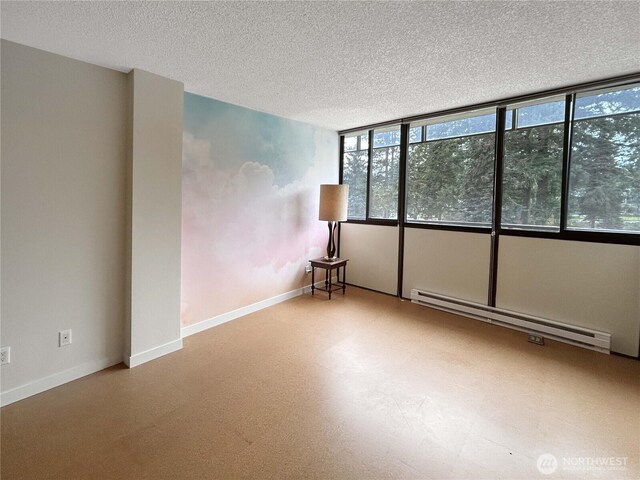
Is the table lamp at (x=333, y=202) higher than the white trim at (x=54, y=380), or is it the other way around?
the table lamp at (x=333, y=202)

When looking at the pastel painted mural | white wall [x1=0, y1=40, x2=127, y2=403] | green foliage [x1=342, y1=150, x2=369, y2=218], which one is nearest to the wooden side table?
the pastel painted mural

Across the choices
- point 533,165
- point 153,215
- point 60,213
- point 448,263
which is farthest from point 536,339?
point 60,213

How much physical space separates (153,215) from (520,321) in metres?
3.72

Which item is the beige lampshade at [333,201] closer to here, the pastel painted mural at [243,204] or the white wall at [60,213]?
the pastel painted mural at [243,204]

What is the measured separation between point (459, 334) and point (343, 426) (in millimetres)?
1868

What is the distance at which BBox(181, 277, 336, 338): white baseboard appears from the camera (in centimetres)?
318

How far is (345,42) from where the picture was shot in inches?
81.3

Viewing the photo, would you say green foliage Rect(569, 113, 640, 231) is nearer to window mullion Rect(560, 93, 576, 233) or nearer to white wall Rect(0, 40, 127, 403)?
window mullion Rect(560, 93, 576, 233)

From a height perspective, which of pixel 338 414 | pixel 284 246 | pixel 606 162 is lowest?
pixel 338 414

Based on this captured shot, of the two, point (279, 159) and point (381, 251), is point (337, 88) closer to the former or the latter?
point (279, 159)

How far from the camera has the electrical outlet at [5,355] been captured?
2.02m

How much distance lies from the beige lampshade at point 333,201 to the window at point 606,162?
245cm

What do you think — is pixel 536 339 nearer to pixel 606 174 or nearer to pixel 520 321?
pixel 520 321

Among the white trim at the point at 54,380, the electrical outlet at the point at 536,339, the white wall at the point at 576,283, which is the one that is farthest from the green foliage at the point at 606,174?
the white trim at the point at 54,380
